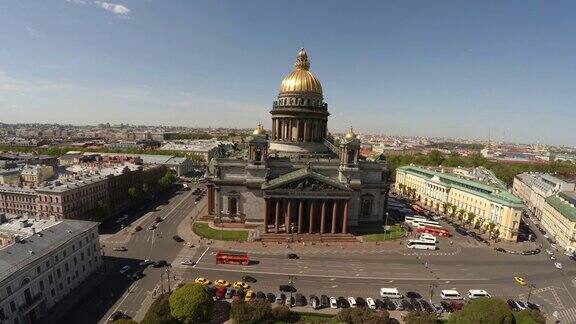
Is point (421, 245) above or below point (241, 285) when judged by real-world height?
above

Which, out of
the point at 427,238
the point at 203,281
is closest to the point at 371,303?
the point at 203,281

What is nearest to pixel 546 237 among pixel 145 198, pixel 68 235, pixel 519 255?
pixel 519 255

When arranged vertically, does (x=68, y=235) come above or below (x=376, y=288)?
above

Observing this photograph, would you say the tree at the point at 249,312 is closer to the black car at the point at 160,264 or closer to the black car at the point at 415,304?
the black car at the point at 415,304

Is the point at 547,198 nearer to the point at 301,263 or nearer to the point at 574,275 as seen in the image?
the point at 574,275

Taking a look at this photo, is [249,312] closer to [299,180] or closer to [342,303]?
[342,303]

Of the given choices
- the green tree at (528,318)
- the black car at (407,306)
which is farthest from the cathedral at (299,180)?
the green tree at (528,318)
